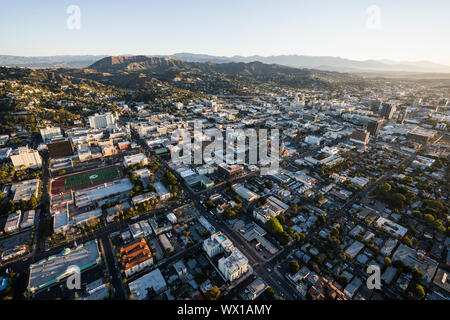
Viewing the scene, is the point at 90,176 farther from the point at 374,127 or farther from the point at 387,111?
the point at 387,111

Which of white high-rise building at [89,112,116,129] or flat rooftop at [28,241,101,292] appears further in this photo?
white high-rise building at [89,112,116,129]

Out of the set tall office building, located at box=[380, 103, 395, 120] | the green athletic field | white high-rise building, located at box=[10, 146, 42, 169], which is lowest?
the green athletic field

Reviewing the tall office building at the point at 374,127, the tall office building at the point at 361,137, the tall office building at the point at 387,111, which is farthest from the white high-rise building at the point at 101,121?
the tall office building at the point at 387,111

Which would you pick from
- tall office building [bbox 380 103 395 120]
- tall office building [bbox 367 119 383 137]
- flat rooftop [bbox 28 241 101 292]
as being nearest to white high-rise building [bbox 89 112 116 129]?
flat rooftop [bbox 28 241 101 292]

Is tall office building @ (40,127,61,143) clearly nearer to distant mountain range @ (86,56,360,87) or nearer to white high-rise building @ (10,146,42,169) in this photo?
white high-rise building @ (10,146,42,169)

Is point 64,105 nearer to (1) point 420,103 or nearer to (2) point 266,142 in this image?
(2) point 266,142

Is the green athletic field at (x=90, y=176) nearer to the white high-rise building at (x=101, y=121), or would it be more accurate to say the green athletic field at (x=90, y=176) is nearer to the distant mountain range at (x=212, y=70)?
the white high-rise building at (x=101, y=121)
